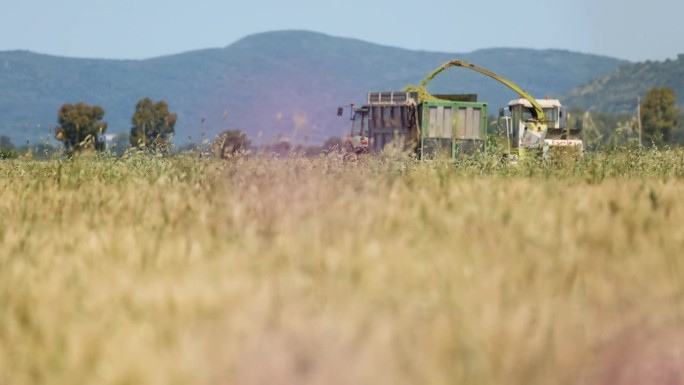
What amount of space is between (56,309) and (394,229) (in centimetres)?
182

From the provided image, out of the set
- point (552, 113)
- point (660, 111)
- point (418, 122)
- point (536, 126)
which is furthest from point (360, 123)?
point (660, 111)

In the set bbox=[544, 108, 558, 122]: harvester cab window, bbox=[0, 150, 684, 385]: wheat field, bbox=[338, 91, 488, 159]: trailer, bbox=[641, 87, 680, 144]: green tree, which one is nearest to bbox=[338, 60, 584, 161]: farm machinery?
bbox=[338, 91, 488, 159]: trailer

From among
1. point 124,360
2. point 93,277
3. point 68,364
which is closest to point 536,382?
point 124,360

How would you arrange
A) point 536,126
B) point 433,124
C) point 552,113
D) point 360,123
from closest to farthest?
1. point 433,124
2. point 360,123
3. point 536,126
4. point 552,113

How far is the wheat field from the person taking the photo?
8.92ft

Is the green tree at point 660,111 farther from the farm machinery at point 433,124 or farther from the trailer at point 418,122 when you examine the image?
the trailer at point 418,122

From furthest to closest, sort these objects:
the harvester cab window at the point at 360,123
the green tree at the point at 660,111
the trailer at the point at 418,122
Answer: the green tree at the point at 660,111 → the harvester cab window at the point at 360,123 → the trailer at the point at 418,122

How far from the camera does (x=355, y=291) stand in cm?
342

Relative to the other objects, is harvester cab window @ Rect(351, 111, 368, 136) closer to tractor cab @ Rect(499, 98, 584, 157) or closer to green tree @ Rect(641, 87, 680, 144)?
tractor cab @ Rect(499, 98, 584, 157)

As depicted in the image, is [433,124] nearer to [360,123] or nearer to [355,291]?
[360,123]

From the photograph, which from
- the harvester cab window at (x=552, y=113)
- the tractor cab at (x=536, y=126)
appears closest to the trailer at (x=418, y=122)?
the tractor cab at (x=536, y=126)

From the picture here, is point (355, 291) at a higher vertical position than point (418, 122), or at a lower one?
lower

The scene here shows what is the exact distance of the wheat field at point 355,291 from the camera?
107 inches

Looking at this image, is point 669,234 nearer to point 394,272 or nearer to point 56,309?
point 394,272
